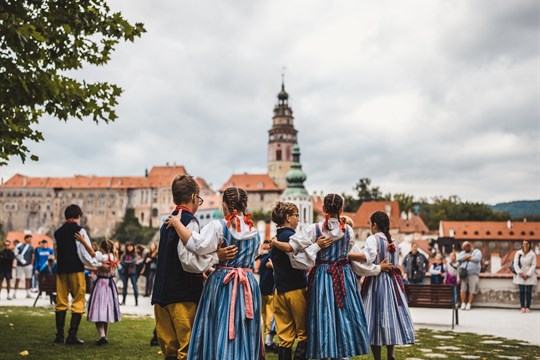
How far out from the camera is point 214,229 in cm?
540

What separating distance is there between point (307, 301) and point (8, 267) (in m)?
13.6

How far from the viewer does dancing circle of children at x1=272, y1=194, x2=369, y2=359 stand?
6336mm

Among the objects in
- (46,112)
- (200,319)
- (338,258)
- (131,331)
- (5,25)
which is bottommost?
(131,331)

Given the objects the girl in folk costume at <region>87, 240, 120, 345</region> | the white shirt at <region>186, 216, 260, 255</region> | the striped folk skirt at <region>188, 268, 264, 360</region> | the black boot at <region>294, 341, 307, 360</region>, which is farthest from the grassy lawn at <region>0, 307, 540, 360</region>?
the white shirt at <region>186, 216, 260, 255</region>

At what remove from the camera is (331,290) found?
6.51 metres

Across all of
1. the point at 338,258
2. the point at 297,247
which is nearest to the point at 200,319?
the point at 297,247

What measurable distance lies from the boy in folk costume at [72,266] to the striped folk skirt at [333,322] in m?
3.61

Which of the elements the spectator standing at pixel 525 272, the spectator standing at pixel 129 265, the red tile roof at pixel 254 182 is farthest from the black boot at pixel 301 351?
the red tile roof at pixel 254 182

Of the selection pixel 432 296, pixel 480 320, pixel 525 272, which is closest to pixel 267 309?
pixel 432 296

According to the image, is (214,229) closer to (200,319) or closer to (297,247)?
(200,319)

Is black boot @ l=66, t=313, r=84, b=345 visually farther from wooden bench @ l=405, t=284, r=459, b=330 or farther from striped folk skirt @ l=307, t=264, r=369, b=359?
wooden bench @ l=405, t=284, r=459, b=330

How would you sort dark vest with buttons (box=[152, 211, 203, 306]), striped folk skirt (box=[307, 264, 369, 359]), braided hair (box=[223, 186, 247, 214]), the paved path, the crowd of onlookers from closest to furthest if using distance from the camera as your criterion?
dark vest with buttons (box=[152, 211, 203, 306]) → braided hair (box=[223, 186, 247, 214]) → striped folk skirt (box=[307, 264, 369, 359]) → the paved path → the crowd of onlookers

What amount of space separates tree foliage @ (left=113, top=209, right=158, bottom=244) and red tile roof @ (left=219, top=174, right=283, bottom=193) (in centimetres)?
1973

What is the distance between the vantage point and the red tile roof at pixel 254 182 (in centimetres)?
13466
